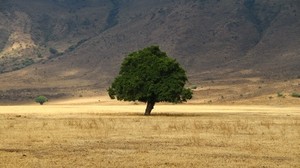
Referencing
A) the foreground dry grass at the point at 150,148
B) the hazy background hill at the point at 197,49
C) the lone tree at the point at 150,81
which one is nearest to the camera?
the foreground dry grass at the point at 150,148

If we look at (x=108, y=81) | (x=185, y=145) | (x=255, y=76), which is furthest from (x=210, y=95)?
(x=185, y=145)

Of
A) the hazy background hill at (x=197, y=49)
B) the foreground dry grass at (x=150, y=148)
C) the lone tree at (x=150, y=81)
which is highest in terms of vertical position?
the hazy background hill at (x=197, y=49)

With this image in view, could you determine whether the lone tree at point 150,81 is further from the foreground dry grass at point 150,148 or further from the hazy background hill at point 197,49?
the hazy background hill at point 197,49

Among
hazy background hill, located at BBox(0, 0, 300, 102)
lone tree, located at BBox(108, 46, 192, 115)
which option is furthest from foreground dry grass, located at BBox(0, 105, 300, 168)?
hazy background hill, located at BBox(0, 0, 300, 102)

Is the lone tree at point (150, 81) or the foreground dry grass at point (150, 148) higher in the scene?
the lone tree at point (150, 81)

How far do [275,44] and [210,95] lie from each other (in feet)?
167

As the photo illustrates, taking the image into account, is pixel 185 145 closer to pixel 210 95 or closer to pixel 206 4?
pixel 210 95

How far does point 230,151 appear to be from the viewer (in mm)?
23016

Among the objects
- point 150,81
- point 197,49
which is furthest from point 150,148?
point 197,49

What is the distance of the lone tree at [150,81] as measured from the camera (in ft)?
187

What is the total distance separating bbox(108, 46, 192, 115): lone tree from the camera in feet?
187

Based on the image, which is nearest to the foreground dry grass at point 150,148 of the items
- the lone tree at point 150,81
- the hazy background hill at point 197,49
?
the lone tree at point 150,81

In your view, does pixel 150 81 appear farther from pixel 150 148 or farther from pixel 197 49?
pixel 197 49

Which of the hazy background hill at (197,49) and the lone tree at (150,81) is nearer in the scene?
the lone tree at (150,81)
